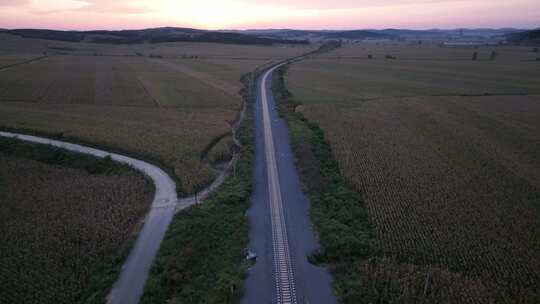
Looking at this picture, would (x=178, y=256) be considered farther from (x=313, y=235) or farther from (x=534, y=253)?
(x=534, y=253)

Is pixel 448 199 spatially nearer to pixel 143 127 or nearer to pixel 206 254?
pixel 206 254

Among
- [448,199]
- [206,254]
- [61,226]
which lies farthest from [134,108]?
[448,199]

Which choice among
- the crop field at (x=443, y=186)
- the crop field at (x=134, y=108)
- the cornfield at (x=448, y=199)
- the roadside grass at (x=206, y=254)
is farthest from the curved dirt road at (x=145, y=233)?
the cornfield at (x=448, y=199)

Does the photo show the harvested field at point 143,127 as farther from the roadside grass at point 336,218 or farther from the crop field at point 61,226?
the roadside grass at point 336,218

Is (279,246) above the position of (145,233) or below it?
below

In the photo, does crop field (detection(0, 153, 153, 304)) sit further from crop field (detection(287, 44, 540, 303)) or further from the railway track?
crop field (detection(287, 44, 540, 303))

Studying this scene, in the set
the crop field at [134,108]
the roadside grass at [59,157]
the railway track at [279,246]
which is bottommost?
the railway track at [279,246]

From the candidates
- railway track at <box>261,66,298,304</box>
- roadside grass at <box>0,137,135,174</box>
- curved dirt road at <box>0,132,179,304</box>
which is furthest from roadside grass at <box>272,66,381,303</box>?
roadside grass at <box>0,137,135,174</box>

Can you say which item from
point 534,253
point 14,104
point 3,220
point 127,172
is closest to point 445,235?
point 534,253
